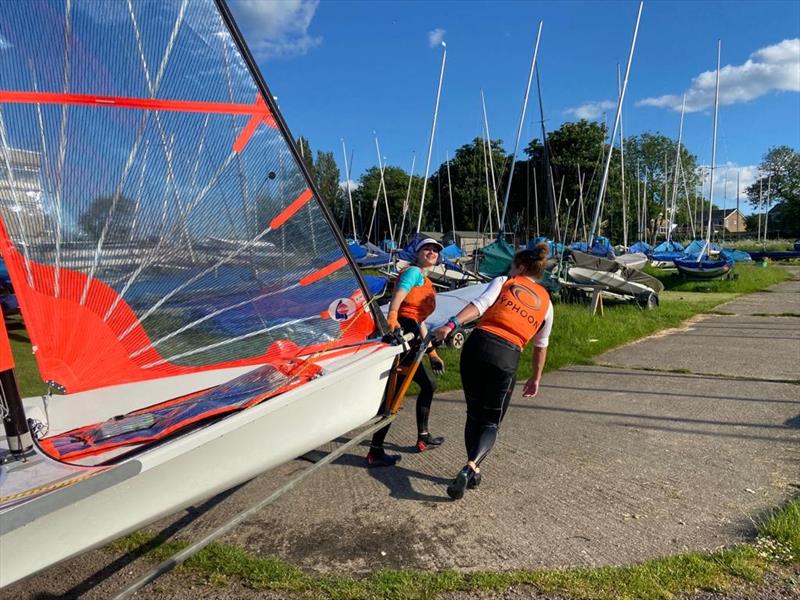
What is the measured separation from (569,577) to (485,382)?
1.20m

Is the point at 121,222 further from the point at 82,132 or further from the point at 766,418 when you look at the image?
the point at 766,418

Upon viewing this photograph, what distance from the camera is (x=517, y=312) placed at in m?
3.38

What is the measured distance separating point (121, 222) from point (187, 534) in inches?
67.5

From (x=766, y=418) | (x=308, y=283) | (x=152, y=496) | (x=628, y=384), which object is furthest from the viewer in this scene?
(x=628, y=384)

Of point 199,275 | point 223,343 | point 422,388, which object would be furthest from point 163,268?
point 422,388

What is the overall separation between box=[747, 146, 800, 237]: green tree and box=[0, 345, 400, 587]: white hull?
6511 cm

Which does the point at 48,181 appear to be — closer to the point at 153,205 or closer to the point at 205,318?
the point at 153,205

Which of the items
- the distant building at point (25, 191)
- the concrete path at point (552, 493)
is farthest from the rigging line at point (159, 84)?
the concrete path at point (552, 493)

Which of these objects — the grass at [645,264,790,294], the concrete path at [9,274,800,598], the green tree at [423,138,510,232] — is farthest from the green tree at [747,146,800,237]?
the concrete path at [9,274,800,598]

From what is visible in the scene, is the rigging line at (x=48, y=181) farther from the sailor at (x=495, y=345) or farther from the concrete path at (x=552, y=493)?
the sailor at (x=495, y=345)

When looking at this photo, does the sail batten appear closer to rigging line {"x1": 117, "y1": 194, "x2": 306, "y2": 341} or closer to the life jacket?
rigging line {"x1": 117, "y1": 194, "x2": 306, "y2": 341}

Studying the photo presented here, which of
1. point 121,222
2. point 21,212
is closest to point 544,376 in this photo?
point 121,222

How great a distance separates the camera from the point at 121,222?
9.68 ft

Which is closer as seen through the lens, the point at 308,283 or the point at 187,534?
the point at 187,534
